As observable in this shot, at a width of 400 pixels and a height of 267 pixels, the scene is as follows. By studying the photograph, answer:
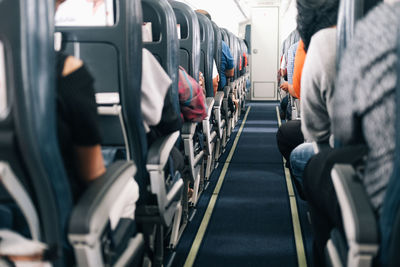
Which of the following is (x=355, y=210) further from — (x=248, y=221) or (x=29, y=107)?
(x=248, y=221)

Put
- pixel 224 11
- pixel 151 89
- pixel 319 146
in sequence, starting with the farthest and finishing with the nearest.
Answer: pixel 224 11 → pixel 319 146 → pixel 151 89

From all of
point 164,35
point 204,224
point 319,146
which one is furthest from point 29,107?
point 204,224

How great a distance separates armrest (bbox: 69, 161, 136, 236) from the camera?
117 centimetres

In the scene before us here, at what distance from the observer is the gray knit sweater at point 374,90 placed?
1.12 m

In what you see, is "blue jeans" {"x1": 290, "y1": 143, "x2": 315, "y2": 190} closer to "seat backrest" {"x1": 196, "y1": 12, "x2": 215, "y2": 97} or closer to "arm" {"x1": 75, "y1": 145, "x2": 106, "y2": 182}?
"arm" {"x1": 75, "y1": 145, "x2": 106, "y2": 182}

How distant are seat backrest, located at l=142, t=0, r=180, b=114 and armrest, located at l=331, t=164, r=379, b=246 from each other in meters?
1.07

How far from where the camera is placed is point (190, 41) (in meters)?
2.97

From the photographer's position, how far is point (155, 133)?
7.16 feet

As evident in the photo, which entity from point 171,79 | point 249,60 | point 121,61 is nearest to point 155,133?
point 171,79

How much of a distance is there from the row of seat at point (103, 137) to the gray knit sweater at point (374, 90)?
739 millimetres

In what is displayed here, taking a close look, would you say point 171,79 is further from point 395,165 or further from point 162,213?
point 395,165

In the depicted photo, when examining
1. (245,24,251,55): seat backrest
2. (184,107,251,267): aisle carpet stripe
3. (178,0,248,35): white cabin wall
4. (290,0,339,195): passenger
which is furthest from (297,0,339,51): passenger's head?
(245,24,251,55): seat backrest

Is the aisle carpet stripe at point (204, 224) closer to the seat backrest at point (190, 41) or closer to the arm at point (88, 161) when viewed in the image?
the seat backrest at point (190, 41)

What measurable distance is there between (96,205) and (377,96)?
2.65ft
